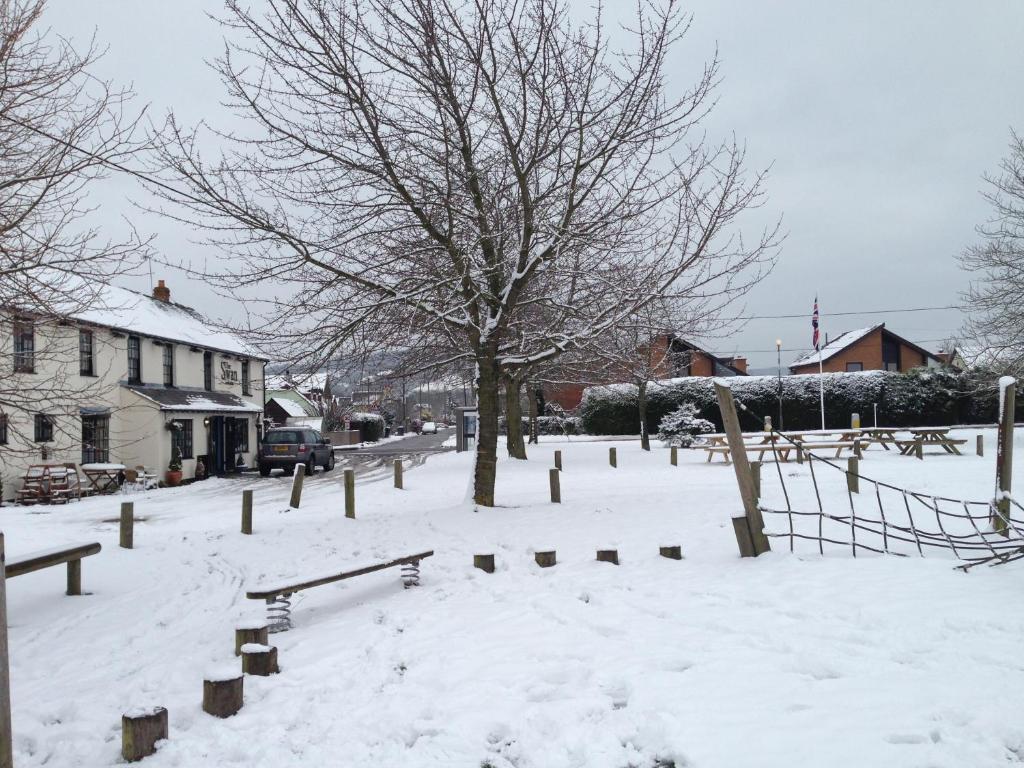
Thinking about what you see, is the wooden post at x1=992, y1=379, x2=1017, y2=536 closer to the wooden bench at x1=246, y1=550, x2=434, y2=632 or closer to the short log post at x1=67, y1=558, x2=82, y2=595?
A: the wooden bench at x1=246, y1=550, x2=434, y2=632

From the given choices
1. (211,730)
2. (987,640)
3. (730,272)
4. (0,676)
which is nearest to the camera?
(0,676)

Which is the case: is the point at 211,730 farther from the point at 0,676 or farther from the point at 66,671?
the point at 66,671

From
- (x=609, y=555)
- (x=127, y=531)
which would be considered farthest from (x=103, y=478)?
(x=609, y=555)

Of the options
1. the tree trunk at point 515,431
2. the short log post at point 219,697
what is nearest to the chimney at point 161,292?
the tree trunk at point 515,431

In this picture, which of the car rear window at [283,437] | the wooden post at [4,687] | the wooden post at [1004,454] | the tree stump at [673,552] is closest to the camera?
the wooden post at [4,687]

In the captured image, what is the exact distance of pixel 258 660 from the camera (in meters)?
5.23

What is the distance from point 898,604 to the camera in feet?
18.3

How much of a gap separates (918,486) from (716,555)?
21.3 ft

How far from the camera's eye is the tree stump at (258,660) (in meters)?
5.22

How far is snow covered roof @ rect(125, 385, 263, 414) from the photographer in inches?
1012

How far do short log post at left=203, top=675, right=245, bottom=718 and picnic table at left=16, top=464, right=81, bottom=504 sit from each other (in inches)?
731

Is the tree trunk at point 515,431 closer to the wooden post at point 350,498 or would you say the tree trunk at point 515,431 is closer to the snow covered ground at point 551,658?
the wooden post at point 350,498

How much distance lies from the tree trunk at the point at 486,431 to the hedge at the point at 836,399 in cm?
2378

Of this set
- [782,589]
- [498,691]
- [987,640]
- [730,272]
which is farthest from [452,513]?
[987,640]
